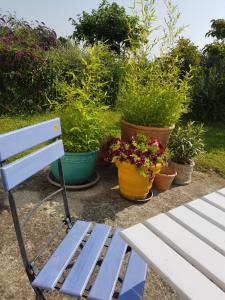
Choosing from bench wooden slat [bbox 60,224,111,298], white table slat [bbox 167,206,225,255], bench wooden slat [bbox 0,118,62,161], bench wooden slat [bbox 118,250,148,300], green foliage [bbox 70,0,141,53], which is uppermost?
green foliage [bbox 70,0,141,53]

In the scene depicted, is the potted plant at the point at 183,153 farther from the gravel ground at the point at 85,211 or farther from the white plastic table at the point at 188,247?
the white plastic table at the point at 188,247

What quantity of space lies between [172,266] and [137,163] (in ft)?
6.10

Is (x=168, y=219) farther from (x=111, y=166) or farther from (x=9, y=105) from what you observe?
(x=9, y=105)

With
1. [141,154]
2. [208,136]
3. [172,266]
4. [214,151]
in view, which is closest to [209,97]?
[208,136]

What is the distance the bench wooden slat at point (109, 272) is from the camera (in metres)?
1.25

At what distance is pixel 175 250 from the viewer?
3.84 feet

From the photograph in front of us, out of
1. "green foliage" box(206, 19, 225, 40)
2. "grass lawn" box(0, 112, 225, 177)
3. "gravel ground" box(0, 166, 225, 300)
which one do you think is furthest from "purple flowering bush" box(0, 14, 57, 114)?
"green foliage" box(206, 19, 225, 40)

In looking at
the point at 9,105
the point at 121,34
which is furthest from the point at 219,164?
the point at 121,34

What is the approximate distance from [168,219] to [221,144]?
4.61 meters

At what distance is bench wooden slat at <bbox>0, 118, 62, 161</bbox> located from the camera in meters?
1.30

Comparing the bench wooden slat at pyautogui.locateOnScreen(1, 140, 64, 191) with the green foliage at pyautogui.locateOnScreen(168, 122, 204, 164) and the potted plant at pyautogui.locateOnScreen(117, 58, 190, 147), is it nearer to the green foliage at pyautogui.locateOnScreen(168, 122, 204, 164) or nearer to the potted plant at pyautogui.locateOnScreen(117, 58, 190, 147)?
the potted plant at pyautogui.locateOnScreen(117, 58, 190, 147)

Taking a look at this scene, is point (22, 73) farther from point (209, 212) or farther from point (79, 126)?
point (209, 212)

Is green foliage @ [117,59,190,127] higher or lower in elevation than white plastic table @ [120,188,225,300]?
higher

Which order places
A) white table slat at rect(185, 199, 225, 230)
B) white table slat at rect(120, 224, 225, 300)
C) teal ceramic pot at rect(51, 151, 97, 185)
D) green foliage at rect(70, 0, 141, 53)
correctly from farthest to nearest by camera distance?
1. green foliage at rect(70, 0, 141, 53)
2. teal ceramic pot at rect(51, 151, 97, 185)
3. white table slat at rect(185, 199, 225, 230)
4. white table slat at rect(120, 224, 225, 300)
